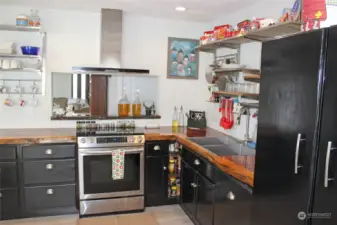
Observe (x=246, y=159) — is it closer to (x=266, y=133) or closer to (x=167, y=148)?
(x=266, y=133)

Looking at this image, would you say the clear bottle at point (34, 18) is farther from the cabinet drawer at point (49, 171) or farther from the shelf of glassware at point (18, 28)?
the cabinet drawer at point (49, 171)

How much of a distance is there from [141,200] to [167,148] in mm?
674

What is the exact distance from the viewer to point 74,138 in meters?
3.02

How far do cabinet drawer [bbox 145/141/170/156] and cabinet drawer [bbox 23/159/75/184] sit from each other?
0.84m

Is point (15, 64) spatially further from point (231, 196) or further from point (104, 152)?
point (231, 196)

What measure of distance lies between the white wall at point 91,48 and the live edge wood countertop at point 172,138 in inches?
9.2

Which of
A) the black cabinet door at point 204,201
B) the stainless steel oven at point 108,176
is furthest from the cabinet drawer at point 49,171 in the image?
the black cabinet door at point 204,201

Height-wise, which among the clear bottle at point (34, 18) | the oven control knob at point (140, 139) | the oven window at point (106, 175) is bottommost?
the oven window at point (106, 175)

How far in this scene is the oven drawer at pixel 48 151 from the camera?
114 inches

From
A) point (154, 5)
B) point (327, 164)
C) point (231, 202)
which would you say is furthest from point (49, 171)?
point (327, 164)

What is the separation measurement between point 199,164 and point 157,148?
703 mm

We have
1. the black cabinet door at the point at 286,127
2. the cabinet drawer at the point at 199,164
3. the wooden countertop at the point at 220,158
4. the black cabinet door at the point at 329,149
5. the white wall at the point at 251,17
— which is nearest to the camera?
the black cabinet door at the point at 329,149

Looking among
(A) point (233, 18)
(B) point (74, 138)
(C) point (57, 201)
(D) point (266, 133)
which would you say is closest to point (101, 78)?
(B) point (74, 138)

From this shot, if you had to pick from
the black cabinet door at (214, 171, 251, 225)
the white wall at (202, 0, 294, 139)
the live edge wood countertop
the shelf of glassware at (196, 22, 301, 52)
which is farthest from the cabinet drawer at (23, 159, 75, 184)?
the shelf of glassware at (196, 22, 301, 52)
